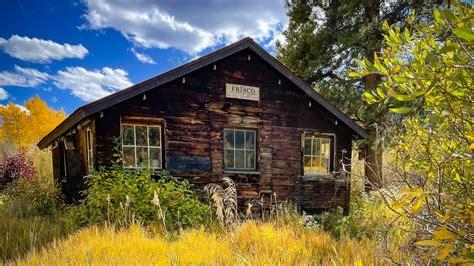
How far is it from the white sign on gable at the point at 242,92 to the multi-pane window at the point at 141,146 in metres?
2.18

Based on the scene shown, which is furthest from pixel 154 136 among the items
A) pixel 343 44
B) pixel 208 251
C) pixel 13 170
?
pixel 13 170

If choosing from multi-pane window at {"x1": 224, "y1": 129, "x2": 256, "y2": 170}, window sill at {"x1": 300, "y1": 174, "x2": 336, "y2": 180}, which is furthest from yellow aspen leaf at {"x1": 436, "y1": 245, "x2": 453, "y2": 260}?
window sill at {"x1": 300, "y1": 174, "x2": 336, "y2": 180}

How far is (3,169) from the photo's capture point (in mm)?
14023

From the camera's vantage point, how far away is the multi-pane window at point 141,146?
25.1 feet

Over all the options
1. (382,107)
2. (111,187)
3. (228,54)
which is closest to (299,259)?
(111,187)

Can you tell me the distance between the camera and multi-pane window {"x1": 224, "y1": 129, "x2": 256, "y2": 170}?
873 centimetres

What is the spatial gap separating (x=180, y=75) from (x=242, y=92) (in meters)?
1.87

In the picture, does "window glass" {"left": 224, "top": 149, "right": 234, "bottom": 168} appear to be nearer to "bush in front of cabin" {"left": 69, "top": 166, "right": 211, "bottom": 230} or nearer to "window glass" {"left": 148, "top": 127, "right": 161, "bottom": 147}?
"bush in front of cabin" {"left": 69, "top": 166, "right": 211, "bottom": 230}

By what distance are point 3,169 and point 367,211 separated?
1527 cm

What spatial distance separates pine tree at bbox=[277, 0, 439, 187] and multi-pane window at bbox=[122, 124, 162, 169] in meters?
7.57

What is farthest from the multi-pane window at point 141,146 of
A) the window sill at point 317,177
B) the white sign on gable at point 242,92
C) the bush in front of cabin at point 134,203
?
the window sill at point 317,177

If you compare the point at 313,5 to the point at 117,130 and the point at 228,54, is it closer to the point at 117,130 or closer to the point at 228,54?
the point at 228,54

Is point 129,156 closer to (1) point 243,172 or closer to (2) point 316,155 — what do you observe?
(1) point 243,172

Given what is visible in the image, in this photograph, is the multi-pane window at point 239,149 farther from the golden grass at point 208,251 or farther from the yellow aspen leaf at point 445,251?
the yellow aspen leaf at point 445,251
